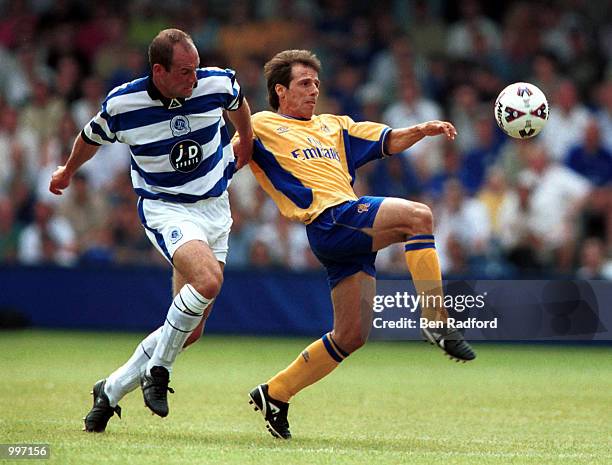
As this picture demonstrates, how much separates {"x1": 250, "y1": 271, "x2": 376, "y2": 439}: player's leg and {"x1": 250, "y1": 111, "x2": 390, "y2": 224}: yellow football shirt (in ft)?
1.89

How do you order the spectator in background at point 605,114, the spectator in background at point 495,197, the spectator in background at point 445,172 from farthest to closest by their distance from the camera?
the spectator in background at point 605,114
the spectator in background at point 445,172
the spectator in background at point 495,197

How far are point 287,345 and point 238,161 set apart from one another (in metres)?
6.78

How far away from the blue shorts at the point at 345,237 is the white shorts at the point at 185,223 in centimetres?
63

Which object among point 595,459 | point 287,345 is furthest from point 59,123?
point 595,459

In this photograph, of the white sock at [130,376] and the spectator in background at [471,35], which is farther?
the spectator in background at [471,35]

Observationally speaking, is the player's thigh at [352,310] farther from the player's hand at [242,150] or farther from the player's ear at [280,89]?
the player's ear at [280,89]

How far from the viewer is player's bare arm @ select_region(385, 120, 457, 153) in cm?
793

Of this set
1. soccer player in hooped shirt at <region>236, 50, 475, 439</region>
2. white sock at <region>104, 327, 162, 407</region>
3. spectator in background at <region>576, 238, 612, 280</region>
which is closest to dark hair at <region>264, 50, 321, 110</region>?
soccer player in hooped shirt at <region>236, 50, 475, 439</region>

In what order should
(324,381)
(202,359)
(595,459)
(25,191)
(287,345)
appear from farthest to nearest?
(25,191) < (287,345) < (202,359) < (324,381) < (595,459)

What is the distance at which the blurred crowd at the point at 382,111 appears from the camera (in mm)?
15430

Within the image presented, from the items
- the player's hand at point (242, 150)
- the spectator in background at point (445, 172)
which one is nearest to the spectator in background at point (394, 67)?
the spectator in background at point (445, 172)

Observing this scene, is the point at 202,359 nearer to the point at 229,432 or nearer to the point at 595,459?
the point at 229,432

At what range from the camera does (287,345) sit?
1472 centimetres

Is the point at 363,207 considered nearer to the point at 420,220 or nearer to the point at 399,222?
the point at 399,222
